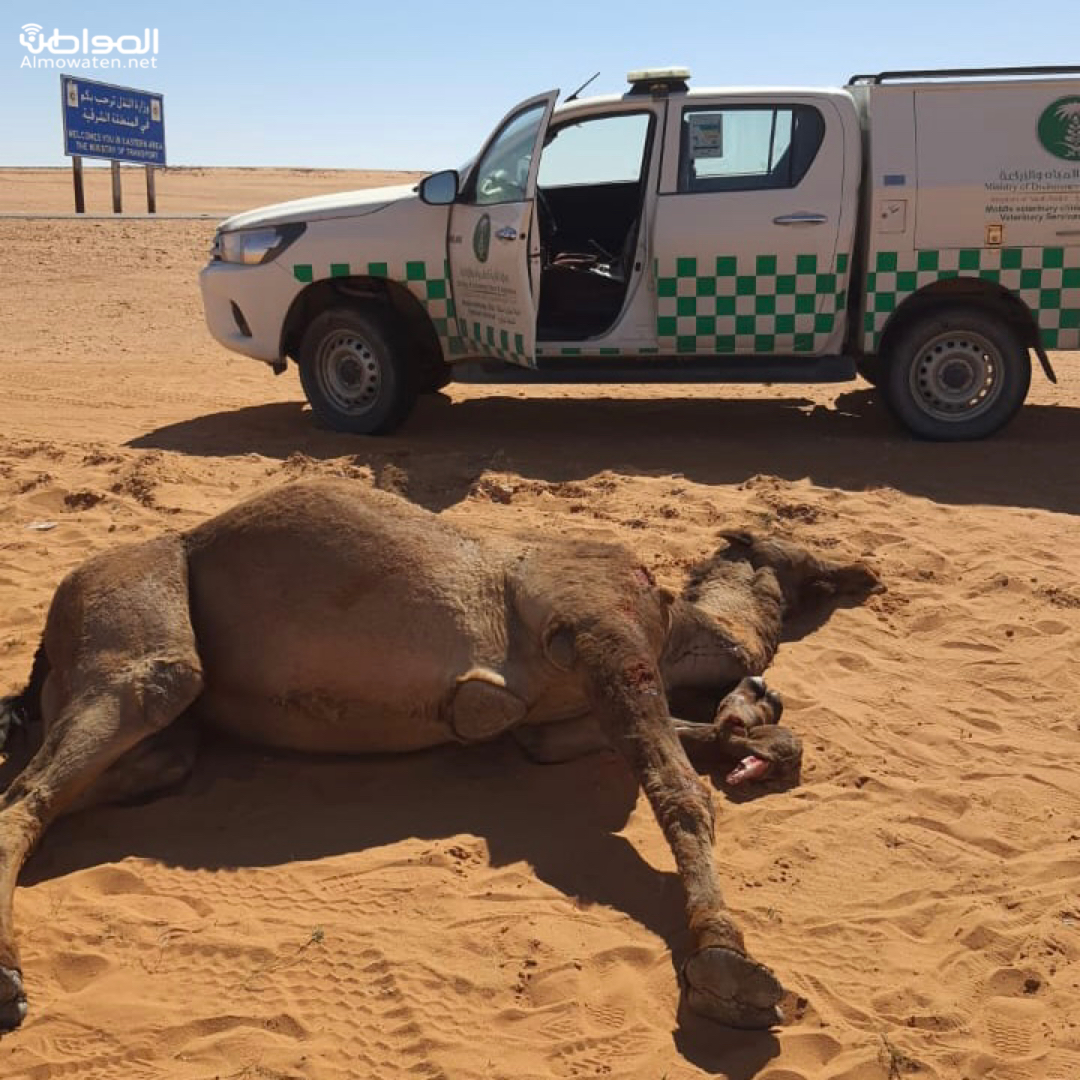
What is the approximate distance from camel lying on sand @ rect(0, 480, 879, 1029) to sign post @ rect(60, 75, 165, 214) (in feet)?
75.9

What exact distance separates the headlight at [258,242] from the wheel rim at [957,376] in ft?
13.5

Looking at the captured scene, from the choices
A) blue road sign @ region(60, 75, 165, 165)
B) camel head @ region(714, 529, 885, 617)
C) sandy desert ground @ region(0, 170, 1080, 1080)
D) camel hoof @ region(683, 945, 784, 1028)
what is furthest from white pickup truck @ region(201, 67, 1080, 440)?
blue road sign @ region(60, 75, 165, 165)

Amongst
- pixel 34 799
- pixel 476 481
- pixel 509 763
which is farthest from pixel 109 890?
pixel 476 481

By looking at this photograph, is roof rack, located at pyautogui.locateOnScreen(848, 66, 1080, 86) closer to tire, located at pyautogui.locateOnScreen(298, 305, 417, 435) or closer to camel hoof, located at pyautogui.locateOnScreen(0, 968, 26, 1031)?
tire, located at pyautogui.locateOnScreen(298, 305, 417, 435)

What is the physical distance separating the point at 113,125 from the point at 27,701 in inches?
1020

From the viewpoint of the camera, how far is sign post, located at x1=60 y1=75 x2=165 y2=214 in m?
26.0

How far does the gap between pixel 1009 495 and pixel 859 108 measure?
8.89ft

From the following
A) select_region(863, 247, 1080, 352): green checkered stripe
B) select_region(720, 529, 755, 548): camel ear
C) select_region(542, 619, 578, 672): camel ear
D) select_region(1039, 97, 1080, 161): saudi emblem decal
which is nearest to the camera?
select_region(542, 619, 578, 672): camel ear

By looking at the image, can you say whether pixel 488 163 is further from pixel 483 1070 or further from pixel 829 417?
pixel 483 1070

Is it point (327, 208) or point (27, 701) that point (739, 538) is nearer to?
point (27, 701)

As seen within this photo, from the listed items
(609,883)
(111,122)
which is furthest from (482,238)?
(111,122)

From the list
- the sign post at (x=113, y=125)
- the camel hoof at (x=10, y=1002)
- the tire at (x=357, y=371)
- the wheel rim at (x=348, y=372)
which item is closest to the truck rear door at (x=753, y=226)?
the tire at (x=357, y=371)

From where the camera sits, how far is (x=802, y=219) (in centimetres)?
802

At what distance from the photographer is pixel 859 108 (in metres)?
8.21
